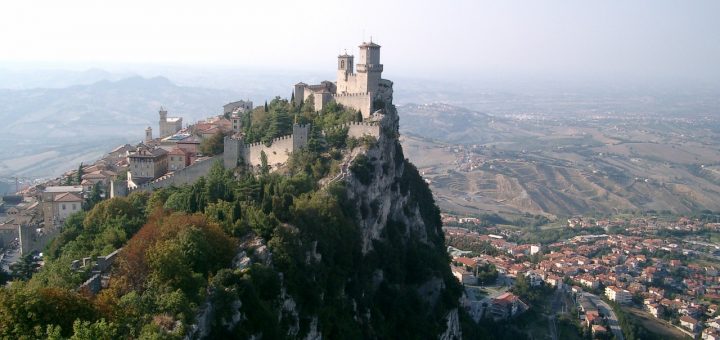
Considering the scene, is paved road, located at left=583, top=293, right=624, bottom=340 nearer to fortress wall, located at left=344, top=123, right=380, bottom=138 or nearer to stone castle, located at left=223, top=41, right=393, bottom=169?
stone castle, located at left=223, top=41, right=393, bottom=169

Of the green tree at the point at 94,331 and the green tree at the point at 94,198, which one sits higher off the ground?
the green tree at the point at 94,331

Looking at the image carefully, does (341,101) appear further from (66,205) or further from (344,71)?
(66,205)

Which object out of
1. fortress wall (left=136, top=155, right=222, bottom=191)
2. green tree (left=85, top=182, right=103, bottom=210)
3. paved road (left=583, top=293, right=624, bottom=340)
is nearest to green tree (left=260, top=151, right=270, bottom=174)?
fortress wall (left=136, top=155, right=222, bottom=191)

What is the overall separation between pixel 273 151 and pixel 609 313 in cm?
3962

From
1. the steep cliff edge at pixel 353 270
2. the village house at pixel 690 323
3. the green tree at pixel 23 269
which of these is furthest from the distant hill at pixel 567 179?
the green tree at pixel 23 269

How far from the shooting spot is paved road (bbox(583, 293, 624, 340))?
5990cm

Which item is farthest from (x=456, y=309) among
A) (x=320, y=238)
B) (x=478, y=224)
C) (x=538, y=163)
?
(x=538, y=163)

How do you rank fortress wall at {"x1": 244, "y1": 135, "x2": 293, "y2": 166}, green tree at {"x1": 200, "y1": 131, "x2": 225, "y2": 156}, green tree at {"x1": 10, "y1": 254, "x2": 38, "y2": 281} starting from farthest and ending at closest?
green tree at {"x1": 200, "y1": 131, "x2": 225, "y2": 156}
fortress wall at {"x1": 244, "y1": 135, "x2": 293, "y2": 166}
green tree at {"x1": 10, "y1": 254, "x2": 38, "y2": 281}

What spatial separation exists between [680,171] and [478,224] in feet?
291

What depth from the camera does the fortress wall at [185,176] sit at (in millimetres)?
41812

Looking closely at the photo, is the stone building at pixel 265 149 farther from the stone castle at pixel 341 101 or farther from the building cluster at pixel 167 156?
the building cluster at pixel 167 156

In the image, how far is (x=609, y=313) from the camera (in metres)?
64.9

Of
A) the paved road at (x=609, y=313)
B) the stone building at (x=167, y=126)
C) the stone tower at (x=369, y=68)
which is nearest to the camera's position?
the stone tower at (x=369, y=68)

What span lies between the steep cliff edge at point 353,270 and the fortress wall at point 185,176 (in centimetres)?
1111
